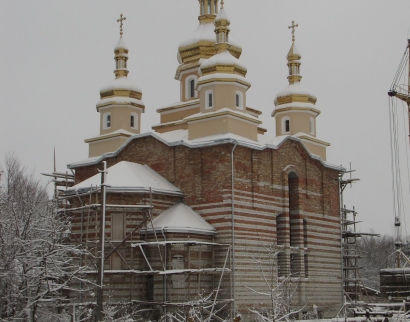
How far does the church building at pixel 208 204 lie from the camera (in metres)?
24.8

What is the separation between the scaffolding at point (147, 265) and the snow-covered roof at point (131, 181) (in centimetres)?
42

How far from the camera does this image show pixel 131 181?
2578cm

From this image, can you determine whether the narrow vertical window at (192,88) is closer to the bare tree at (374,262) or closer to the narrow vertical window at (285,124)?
the narrow vertical window at (285,124)

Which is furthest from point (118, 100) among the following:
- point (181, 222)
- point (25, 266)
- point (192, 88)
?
point (25, 266)

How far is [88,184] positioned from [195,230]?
4519 mm

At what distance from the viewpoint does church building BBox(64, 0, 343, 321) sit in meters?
24.8

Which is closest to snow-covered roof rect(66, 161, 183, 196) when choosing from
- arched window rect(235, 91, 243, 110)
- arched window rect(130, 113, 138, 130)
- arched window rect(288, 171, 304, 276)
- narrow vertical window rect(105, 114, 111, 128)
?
arched window rect(235, 91, 243, 110)

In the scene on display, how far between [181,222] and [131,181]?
8.03 feet

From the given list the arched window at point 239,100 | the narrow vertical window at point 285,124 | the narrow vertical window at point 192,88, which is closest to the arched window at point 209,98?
the arched window at point 239,100

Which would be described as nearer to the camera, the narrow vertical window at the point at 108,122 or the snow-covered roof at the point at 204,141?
the snow-covered roof at the point at 204,141

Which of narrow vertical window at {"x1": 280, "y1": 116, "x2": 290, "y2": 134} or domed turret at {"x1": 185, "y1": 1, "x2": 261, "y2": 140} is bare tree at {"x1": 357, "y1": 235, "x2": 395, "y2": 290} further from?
domed turret at {"x1": 185, "y1": 1, "x2": 261, "y2": 140}

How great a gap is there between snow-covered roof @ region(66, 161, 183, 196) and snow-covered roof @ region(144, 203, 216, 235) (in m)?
0.82

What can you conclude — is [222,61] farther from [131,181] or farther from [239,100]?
[131,181]

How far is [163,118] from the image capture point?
3241 centimetres
